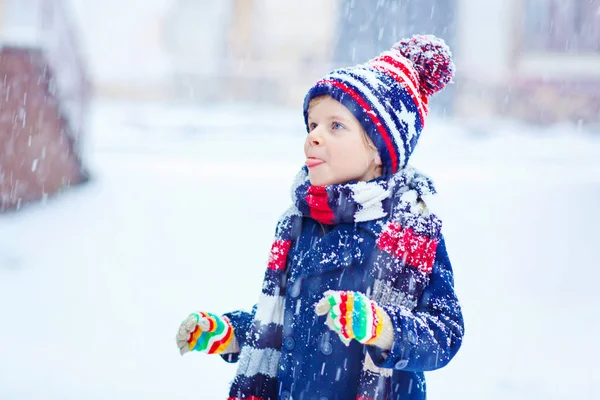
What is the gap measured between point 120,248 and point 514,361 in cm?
349

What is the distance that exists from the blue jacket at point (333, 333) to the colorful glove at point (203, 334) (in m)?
0.18

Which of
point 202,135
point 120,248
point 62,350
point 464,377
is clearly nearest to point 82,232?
point 120,248

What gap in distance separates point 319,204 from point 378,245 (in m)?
0.17

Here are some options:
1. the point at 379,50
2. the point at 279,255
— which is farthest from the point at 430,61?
the point at 379,50

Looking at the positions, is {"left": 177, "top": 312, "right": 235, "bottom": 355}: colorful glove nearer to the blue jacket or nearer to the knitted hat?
the blue jacket

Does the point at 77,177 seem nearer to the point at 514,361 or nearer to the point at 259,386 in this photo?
the point at 514,361

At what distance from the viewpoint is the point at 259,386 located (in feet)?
5.61

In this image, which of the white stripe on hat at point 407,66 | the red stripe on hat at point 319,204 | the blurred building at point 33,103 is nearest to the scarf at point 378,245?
the red stripe on hat at point 319,204

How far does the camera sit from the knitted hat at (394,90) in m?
1.67

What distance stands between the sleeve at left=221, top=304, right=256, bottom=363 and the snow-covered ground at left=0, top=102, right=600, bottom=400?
590mm

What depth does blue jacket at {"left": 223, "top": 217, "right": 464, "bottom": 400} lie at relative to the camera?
158cm

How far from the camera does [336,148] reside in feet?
5.48

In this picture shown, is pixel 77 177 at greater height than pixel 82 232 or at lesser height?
greater

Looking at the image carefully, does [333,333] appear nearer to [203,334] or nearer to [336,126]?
[203,334]
